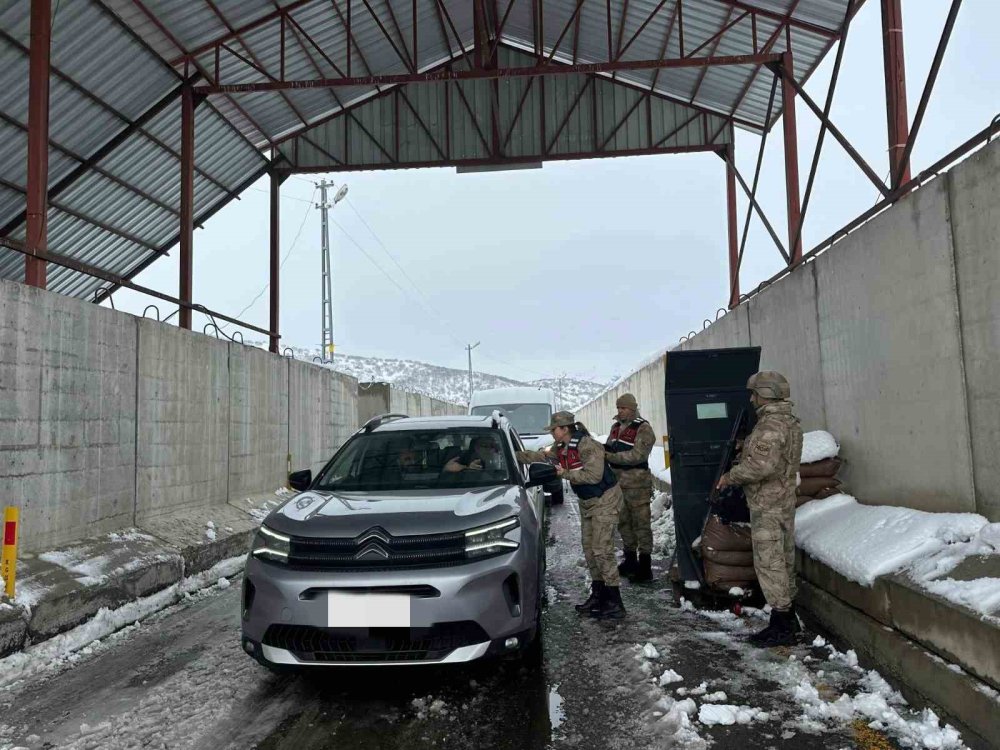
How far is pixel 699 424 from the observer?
6273 mm

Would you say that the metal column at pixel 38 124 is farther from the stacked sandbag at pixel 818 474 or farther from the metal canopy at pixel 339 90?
the stacked sandbag at pixel 818 474

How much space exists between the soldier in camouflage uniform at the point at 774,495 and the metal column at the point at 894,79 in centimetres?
391

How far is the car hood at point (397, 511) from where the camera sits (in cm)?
393

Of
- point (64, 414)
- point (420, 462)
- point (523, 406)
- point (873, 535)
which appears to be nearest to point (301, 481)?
point (420, 462)

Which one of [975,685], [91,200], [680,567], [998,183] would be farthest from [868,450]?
[91,200]

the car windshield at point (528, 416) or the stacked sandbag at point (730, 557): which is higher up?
the car windshield at point (528, 416)

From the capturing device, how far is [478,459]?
518 cm

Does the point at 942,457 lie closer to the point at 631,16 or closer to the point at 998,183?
the point at 998,183

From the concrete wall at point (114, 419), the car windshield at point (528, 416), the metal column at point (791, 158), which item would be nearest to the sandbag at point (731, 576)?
the concrete wall at point (114, 419)

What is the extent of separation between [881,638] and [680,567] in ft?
6.32

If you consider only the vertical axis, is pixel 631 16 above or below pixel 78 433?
above

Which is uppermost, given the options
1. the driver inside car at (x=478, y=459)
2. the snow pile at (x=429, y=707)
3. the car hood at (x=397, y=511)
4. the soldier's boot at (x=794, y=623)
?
the driver inside car at (x=478, y=459)

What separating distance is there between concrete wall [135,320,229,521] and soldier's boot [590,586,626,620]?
198 inches

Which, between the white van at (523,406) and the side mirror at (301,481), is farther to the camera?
the white van at (523,406)
